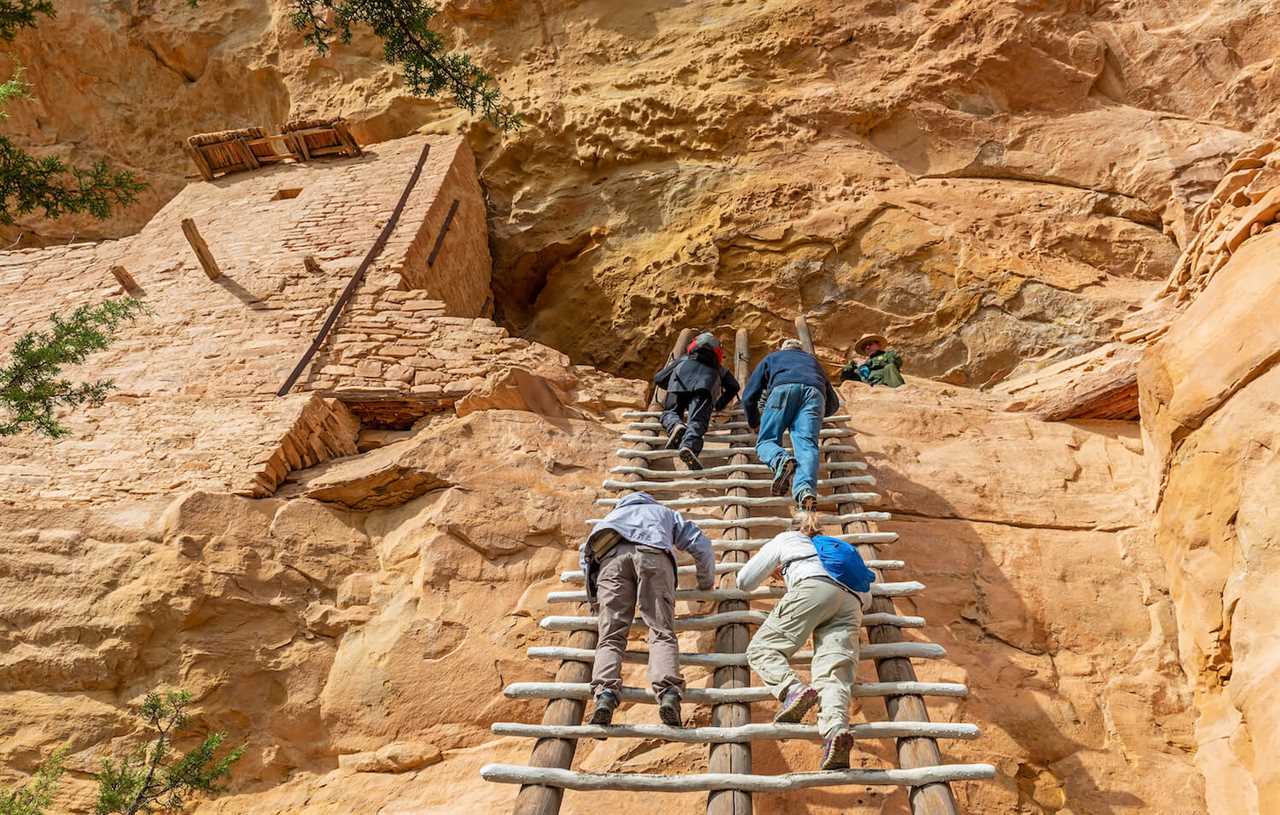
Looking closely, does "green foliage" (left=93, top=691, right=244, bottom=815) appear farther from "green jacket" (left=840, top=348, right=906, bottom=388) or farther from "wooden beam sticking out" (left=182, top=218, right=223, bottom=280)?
"green jacket" (left=840, top=348, right=906, bottom=388)

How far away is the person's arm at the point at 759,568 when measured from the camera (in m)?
3.26

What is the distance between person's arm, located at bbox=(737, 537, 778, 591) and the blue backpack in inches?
6.4

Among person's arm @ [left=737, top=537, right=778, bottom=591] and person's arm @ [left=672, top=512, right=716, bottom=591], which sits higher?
person's arm @ [left=672, top=512, right=716, bottom=591]

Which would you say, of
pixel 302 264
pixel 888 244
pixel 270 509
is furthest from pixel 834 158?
pixel 270 509

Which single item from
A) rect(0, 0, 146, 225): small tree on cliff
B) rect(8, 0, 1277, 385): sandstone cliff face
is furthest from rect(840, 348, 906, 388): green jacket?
rect(0, 0, 146, 225): small tree on cliff

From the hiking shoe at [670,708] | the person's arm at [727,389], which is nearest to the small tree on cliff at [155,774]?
the hiking shoe at [670,708]

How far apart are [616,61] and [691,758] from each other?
8245 millimetres

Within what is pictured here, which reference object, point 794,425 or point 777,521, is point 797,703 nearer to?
point 777,521

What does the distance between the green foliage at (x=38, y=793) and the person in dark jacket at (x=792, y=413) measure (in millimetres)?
2915

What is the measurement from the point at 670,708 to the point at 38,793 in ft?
7.56

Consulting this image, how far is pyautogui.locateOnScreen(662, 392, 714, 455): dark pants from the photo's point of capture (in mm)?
4734

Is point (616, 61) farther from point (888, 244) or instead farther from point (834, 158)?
point (888, 244)

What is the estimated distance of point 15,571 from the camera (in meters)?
4.15

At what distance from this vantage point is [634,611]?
3.23m
